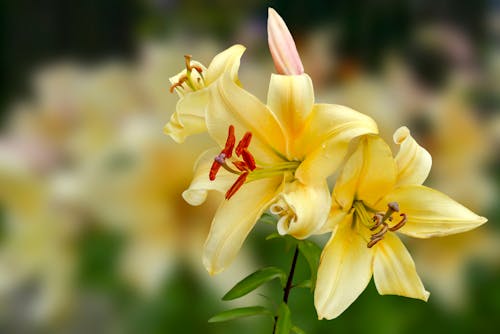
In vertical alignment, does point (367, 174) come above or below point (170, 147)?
above

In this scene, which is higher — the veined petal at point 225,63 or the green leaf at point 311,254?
the veined petal at point 225,63

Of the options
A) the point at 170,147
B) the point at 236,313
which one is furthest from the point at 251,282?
the point at 170,147

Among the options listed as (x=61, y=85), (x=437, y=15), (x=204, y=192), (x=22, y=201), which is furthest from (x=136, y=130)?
(x=437, y=15)

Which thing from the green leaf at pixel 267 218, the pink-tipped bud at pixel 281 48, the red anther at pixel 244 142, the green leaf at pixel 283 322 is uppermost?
the pink-tipped bud at pixel 281 48

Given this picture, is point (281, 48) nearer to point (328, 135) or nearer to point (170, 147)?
point (328, 135)

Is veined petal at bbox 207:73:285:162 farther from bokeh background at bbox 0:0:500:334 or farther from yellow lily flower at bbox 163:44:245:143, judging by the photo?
bokeh background at bbox 0:0:500:334

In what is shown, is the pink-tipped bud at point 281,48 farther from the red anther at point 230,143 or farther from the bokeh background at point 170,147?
the bokeh background at point 170,147

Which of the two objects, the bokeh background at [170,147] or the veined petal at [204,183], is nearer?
the veined petal at [204,183]

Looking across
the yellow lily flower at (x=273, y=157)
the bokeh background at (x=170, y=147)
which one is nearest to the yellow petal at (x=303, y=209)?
the yellow lily flower at (x=273, y=157)
